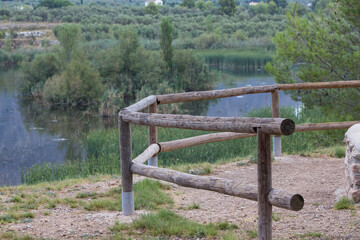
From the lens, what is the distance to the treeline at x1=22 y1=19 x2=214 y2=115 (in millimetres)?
26219

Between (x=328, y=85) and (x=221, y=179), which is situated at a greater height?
(x=328, y=85)

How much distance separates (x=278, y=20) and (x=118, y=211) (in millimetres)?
64752

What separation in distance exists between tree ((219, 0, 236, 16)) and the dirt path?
240ft

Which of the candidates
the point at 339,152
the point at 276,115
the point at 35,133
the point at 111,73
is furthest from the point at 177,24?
the point at 276,115

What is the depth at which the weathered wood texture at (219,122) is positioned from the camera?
2.98m

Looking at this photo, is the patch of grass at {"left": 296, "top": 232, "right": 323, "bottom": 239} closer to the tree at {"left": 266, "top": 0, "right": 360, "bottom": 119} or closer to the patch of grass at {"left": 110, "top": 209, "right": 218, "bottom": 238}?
the patch of grass at {"left": 110, "top": 209, "right": 218, "bottom": 238}

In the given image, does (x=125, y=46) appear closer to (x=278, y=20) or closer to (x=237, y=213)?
(x=237, y=213)

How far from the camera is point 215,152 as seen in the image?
35.5 feet

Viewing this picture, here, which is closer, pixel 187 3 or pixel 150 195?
pixel 150 195

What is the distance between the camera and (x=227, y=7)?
254 feet

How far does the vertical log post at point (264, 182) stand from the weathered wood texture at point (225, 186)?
58 mm

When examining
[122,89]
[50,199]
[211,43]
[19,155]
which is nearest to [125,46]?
[122,89]

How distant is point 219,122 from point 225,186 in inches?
18.1

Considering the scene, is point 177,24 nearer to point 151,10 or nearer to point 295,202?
point 151,10
